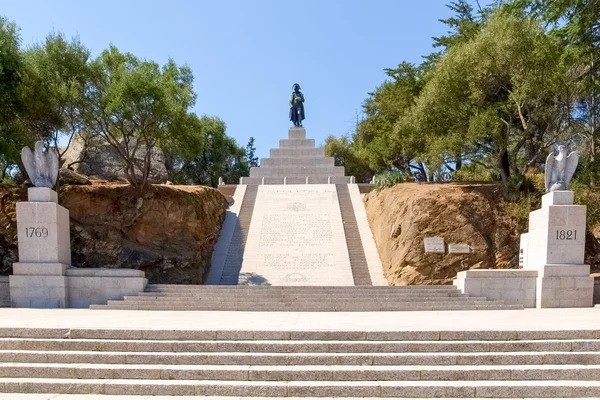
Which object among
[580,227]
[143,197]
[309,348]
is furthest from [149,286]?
[580,227]

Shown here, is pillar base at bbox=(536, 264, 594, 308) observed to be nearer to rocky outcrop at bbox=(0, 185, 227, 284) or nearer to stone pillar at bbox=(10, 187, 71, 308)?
rocky outcrop at bbox=(0, 185, 227, 284)

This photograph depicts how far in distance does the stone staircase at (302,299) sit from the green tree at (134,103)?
659 cm

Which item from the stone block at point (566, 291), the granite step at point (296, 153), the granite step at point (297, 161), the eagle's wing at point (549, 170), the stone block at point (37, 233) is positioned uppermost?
the granite step at point (296, 153)

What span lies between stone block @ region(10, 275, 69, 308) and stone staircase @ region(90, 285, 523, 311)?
1.07 metres

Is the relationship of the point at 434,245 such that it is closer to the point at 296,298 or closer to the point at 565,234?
the point at 565,234

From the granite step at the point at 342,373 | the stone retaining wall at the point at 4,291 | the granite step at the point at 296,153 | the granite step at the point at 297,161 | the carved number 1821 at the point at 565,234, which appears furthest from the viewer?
the granite step at the point at 296,153

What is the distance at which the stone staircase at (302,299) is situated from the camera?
34.6 feet

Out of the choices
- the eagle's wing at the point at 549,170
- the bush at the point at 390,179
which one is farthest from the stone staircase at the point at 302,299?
the bush at the point at 390,179

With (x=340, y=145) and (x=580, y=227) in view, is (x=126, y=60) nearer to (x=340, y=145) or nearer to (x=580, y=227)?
(x=580, y=227)

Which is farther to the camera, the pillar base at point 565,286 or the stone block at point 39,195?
the stone block at point 39,195

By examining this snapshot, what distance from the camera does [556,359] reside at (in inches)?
237

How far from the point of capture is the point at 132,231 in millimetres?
16109

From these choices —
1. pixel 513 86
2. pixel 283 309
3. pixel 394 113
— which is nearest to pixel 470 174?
pixel 394 113

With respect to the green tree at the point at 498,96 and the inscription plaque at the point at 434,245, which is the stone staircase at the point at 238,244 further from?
the green tree at the point at 498,96
